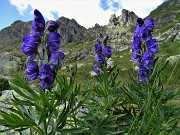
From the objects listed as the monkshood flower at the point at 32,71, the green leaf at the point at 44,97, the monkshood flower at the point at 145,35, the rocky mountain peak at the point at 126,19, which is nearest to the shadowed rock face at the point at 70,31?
the rocky mountain peak at the point at 126,19

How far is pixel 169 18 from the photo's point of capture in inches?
5187

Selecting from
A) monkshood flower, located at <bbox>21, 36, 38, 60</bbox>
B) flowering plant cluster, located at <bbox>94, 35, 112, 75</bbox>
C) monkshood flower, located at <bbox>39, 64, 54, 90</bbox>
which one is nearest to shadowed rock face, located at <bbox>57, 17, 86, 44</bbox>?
flowering plant cluster, located at <bbox>94, 35, 112, 75</bbox>

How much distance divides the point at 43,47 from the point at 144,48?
2.09m

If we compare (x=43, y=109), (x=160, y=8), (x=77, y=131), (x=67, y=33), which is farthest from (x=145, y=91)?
(x=67, y=33)

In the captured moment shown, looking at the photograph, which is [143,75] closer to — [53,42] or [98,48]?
[98,48]

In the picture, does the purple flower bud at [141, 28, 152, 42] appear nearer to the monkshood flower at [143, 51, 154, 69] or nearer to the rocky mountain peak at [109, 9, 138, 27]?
the monkshood flower at [143, 51, 154, 69]

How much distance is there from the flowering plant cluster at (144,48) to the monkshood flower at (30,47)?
6.39 feet

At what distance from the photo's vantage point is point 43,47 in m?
4.04

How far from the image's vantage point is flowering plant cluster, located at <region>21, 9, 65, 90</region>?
3.93 m

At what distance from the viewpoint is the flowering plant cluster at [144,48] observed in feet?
17.5

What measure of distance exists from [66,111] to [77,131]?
0.27 m

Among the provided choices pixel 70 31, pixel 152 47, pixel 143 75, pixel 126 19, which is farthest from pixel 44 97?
pixel 70 31

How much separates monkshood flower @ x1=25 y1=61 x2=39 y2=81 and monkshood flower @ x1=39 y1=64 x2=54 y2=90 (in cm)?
20

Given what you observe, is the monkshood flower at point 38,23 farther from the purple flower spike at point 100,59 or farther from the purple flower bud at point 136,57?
the purple flower spike at point 100,59
